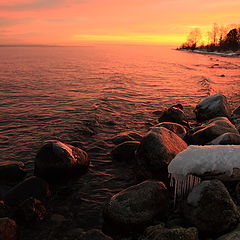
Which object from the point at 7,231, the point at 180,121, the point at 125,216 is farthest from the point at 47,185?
the point at 180,121

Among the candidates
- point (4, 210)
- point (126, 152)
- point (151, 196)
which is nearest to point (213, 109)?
point (126, 152)

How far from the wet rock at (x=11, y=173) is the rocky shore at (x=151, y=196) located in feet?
0.10

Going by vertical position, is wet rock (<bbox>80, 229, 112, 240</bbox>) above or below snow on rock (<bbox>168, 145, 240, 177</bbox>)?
below

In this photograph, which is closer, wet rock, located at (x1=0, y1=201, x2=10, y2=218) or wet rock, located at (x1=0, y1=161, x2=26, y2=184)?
wet rock, located at (x1=0, y1=201, x2=10, y2=218)

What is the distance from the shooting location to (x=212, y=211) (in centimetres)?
509

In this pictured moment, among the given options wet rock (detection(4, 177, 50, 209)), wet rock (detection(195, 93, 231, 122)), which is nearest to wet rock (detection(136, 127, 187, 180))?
wet rock (detection(4, 177, 50, 209))

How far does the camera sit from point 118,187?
7.79 metres

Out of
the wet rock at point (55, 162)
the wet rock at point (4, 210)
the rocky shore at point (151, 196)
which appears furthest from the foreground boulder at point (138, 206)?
the wet rock at point (4, 210)

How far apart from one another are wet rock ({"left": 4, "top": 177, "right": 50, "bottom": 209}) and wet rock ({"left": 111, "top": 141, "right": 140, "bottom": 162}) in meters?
3.19

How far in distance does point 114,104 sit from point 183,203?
14.2m

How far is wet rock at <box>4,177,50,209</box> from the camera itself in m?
6.73

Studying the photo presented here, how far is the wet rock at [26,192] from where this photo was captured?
673 cm

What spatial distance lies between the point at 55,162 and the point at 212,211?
15.4 feet

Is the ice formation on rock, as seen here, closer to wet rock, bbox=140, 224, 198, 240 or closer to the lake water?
wet rock, bbox=140, 224, 198, 240
